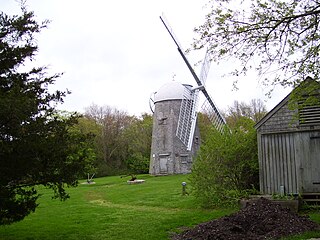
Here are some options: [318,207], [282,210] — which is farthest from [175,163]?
[282,210]

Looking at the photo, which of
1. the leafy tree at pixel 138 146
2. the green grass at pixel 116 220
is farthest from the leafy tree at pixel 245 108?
the green grass at pixel 116 220

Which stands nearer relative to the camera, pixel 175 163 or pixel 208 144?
pixel 208 144

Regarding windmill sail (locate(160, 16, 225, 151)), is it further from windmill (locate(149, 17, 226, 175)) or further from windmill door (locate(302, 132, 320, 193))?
windmill door (locate(302, 132, 320, 193))

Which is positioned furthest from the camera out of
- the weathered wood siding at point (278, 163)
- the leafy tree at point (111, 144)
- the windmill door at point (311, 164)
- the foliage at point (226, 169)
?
the leafy tree at point (111, 144)

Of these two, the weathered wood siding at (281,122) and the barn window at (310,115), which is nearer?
the barn window at (310,115)

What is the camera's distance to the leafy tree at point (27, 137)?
7438 millimetres

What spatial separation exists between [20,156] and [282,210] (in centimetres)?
622

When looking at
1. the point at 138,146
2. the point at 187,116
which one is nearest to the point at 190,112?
the point at 187,116

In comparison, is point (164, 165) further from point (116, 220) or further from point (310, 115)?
point (310, 115)

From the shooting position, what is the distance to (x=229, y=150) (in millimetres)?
13773

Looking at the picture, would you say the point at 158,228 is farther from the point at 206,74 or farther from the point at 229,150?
the point at 206,74

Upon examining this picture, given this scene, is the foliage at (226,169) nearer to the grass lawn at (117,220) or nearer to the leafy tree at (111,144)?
the grass lawn at (117,220)

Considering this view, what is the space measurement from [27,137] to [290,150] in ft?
28.2

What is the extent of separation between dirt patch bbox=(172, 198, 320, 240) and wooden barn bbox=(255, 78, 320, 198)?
10.6ft
